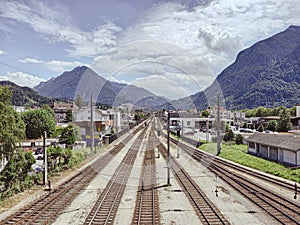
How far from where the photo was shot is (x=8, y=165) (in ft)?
43.7

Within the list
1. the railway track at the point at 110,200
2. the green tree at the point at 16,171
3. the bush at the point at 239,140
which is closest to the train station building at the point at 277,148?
the bush at the point at 239,140

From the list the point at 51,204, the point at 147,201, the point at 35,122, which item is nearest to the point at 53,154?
the point at 51,204

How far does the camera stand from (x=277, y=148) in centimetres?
2316

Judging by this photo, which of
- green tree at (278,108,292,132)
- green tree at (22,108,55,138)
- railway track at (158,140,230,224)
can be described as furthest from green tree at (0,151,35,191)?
green tree at (278,108,292,132)

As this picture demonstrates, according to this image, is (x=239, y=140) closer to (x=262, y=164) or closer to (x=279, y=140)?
(x=279, y=140)

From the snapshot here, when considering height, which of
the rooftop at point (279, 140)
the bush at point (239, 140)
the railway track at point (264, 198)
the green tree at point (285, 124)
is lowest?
the railway track at point (264, 198)

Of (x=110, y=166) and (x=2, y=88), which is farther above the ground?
(x=2, y=88)

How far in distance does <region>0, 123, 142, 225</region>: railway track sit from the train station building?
13.9 m

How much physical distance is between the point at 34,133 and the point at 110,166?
51.6ft

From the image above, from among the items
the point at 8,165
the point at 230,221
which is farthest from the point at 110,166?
the point at 230,221

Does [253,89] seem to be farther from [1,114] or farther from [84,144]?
[1,114]

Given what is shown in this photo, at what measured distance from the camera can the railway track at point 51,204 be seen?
9.88 metres

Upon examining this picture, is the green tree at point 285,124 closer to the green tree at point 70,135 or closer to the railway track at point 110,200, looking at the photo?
the railway track at point 110,200

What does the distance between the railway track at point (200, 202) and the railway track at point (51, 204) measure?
5.16 m
